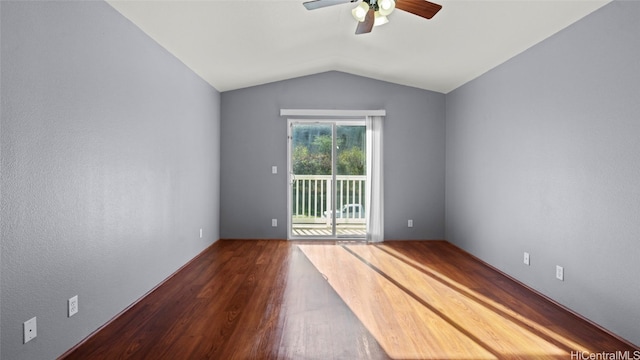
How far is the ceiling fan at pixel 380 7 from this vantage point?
2.27 m

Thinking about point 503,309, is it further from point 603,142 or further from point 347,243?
point 347,243

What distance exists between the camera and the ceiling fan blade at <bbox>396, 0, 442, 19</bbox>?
226cm

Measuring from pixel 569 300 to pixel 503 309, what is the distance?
1.67 feet

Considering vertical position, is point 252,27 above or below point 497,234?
above

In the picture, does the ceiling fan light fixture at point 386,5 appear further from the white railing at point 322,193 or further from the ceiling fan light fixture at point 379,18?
the white railing at point 322,193

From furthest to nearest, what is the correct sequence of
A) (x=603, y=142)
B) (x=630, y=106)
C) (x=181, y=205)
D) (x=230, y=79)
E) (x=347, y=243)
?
(x=347, y=243) < (x=230, y=79) < (x=181, y=205) < (x=603, y=142) < (x=630, y=106)

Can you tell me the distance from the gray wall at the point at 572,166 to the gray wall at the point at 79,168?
3430 millimetres

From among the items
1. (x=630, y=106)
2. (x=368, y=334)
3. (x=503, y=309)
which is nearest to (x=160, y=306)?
(x=368, y=334)

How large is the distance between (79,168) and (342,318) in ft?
6.57

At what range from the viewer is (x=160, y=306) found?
8.85ft

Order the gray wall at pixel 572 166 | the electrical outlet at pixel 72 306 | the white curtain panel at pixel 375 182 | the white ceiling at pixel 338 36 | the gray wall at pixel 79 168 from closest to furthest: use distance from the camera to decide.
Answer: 1. the gray wall at pixel 79 168
2. the electrical outlet at pixel 72 306
3. the gray wall at pixel 572 166
4. the white ceiling at pixel 338 36
5. the white curtain panel at pixel 375 182

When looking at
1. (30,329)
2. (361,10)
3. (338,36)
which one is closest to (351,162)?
(338,36)

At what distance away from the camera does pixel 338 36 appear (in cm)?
377

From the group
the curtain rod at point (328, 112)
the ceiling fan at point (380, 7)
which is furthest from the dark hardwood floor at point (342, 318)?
the curtain rod at point (328, 112)
